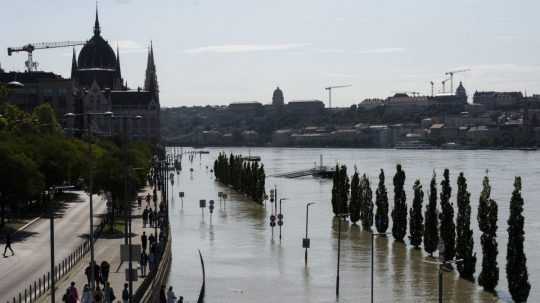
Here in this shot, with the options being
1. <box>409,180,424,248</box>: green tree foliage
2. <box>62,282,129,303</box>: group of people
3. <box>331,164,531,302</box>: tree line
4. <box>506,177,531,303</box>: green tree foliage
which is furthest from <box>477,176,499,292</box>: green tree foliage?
<box>62,282,129,303</box>: group of people

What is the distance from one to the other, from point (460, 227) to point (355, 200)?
1141 inches

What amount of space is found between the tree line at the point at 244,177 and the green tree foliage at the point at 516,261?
59.2 meters

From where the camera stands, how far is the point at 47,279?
41375 mm

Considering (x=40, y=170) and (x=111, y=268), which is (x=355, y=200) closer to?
(x=40, y=170)

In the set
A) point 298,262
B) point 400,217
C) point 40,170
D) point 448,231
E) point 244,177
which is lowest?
point 298,262

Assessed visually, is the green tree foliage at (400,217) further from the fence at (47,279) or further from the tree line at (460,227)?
the fence at (47,279)

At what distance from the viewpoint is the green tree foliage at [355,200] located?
84.2 metres

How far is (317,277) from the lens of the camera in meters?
55.3

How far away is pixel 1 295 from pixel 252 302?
1309cm

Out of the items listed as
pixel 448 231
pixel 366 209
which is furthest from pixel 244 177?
pixel 448 231

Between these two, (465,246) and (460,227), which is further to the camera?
(460,227)

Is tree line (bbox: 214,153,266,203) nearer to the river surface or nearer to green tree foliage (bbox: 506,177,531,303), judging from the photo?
the river surface

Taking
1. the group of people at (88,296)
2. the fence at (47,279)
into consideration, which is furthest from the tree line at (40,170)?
the group of people at (88,296)

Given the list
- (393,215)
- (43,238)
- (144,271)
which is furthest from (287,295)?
(393,215)
